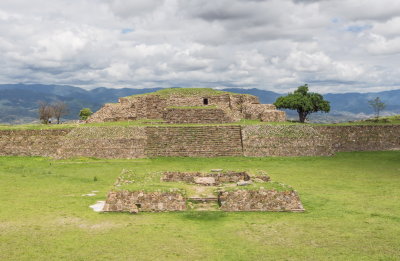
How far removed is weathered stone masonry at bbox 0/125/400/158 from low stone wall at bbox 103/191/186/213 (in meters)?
17.6

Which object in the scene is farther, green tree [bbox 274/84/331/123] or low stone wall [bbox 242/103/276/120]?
green tree [bbox 274/84/331/123]

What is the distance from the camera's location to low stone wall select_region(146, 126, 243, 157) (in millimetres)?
34500

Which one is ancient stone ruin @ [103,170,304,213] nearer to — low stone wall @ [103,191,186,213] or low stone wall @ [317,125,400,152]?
low stone wall @ [103,191,186,213]

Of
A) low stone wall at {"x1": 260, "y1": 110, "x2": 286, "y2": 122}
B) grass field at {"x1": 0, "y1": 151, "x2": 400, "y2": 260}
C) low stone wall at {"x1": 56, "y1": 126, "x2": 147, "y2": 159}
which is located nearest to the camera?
grass field at {"x1": 0, "y1": 151, "x2": 400, "y2": 260}

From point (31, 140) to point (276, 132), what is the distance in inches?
1036

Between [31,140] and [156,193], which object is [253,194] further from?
[31,140]

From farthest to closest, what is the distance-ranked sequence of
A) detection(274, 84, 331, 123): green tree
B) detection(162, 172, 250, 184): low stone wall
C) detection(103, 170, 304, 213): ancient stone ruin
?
1. detection(274, 84, 331, 123): green tree
2. detection(162, 172, 250, 184): low stone wall
3. detection(103, 170, 304, 213): ancient stone ruin

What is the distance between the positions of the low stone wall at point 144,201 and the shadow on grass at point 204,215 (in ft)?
2.35

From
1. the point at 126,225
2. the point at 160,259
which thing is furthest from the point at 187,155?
the point at 160,259

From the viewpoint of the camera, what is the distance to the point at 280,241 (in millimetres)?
12438

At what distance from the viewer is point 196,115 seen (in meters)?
44.5

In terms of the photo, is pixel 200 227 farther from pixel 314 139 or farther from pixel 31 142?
pixel 31 142

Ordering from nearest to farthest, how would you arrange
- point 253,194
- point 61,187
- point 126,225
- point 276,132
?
point 126,225, point 253,194, point 61,187, point 276,132

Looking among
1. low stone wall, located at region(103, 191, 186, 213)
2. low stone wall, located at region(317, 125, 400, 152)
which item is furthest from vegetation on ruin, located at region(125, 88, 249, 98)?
low stone wall, located at region(103, 191, 186, 213)
